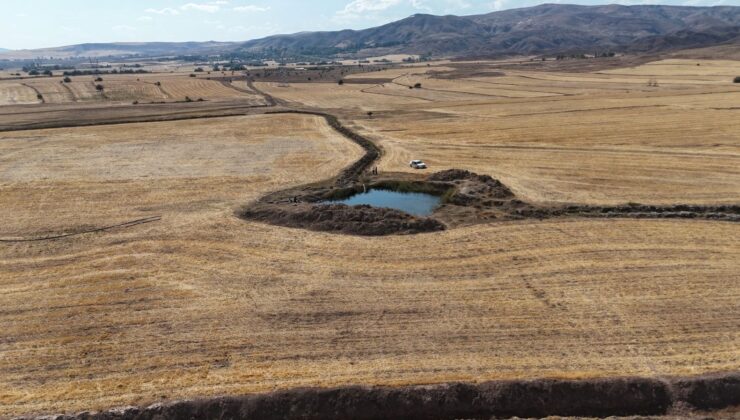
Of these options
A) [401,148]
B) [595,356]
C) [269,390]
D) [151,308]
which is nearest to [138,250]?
[151,308]

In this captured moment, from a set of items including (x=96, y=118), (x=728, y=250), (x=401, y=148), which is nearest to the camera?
(x=728, y=250)

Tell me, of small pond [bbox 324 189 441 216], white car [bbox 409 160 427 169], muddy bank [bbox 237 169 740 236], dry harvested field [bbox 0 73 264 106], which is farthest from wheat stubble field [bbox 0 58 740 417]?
dry harvested field [bbox 0 73 264 106]

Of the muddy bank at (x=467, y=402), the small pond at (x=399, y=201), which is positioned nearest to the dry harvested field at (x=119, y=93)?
the small pond at (x=399, y=201)

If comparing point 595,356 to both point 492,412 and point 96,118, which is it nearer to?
point 492,412

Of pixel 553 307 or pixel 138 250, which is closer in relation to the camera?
pixel 553 307

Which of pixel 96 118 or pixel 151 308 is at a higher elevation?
pixel 96 118

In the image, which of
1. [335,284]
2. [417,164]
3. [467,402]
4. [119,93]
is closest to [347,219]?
[335,284]

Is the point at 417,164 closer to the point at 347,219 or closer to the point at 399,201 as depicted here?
the point at 399,201

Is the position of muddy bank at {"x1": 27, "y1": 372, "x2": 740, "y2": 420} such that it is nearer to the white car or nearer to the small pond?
the small pond
